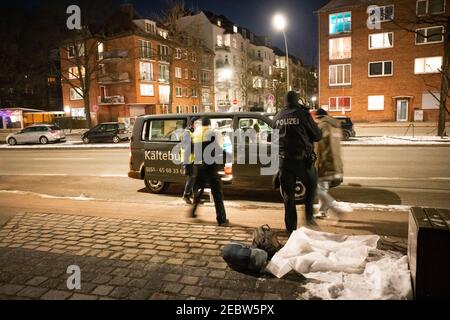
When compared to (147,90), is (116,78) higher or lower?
higher

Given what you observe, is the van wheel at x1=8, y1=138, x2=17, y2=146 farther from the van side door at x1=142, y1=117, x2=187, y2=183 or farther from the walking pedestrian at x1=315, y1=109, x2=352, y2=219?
the walking pedestrian at x1=315, y1=109, x2=352, y2=219

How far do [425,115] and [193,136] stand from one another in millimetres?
36074

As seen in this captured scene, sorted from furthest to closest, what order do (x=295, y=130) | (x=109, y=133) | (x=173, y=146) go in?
(x=109, y=133) < (x=173, y=146) < (x=295, y=130)

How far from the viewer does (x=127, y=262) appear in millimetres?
4355

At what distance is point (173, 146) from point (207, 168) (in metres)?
2.50

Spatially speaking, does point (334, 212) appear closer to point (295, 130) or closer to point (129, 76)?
point (295, 130)

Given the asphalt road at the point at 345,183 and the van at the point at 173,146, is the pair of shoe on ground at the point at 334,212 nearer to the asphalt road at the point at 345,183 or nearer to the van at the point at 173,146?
the van at the point at 173,146

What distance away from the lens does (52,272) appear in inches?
162

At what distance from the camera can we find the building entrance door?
37.1 meters

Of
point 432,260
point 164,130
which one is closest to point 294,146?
point 432,260

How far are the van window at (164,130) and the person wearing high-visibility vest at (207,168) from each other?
2133mm

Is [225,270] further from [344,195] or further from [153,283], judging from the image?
[344,195]

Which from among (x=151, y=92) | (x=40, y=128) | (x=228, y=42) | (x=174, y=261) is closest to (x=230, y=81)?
(x=228, y=42)

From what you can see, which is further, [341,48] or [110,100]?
[110,100]
